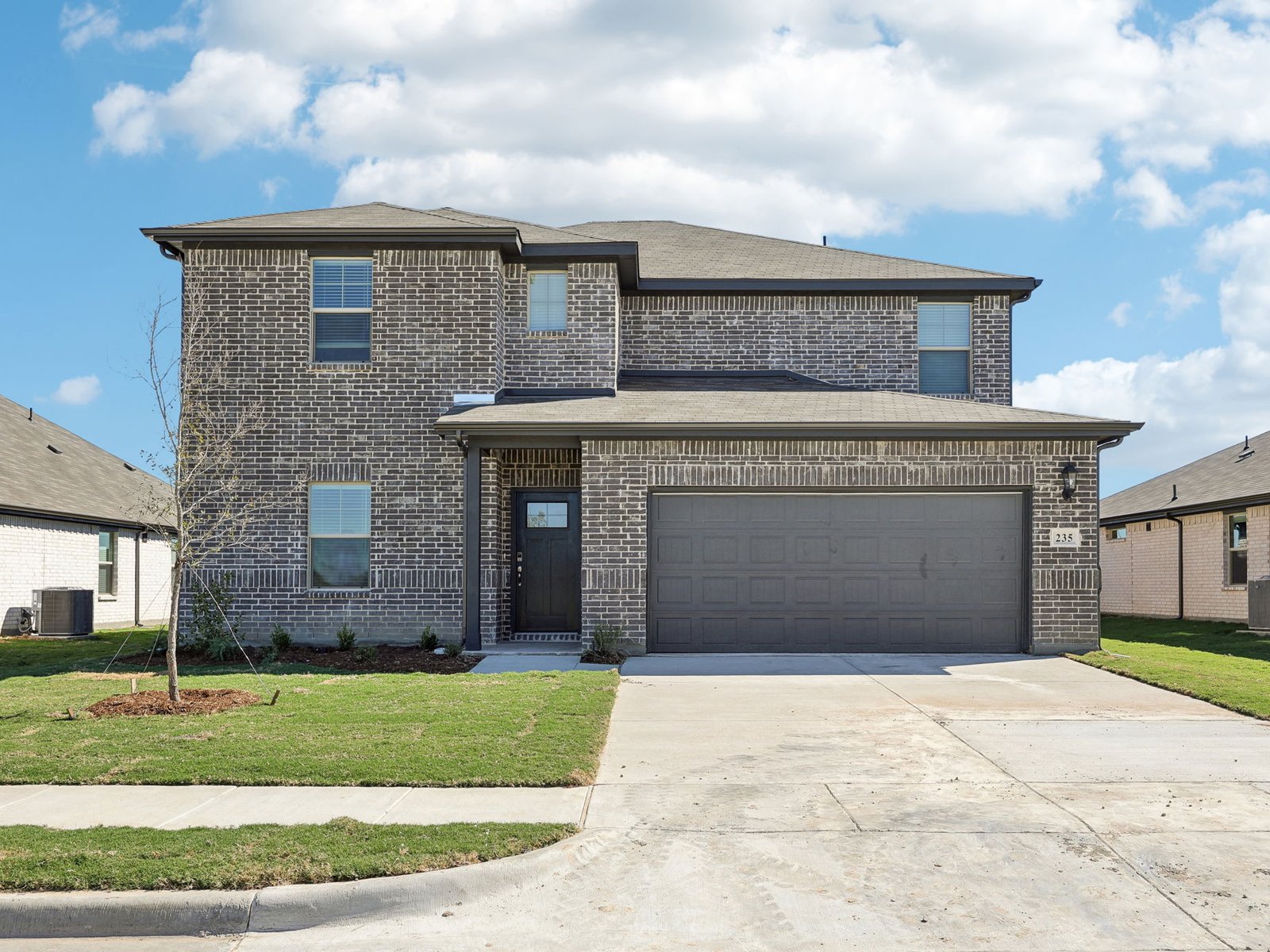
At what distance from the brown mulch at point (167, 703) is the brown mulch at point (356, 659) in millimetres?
2696

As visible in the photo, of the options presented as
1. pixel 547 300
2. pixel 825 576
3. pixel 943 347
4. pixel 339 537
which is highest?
pixel 547 300

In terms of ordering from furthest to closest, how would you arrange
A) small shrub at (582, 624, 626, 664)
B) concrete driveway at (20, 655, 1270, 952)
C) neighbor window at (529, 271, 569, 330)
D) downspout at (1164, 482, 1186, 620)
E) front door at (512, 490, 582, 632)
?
1. downspout at (1164, 482, 1186, 620)
2. neighbor window at (529, 271, 569, 330)
3. front door at (512, 490, 582, 632)
4. small shrub at (582, 624, 626, 664)
5. concrete driveway at (20, 655, 1270, 952)

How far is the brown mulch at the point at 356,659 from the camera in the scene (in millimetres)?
14031

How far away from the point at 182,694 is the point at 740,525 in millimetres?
7713

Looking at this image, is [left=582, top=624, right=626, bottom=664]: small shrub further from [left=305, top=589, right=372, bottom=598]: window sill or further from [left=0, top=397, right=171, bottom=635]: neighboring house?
[left=0, top=397, right=171, bottom=635]: neighboring house

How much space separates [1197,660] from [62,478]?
907 inches

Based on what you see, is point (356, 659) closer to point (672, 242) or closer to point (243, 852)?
point (243, 852)

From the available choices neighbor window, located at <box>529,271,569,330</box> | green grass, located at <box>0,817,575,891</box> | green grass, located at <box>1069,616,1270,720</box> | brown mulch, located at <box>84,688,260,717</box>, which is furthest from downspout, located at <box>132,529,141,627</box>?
green grass, located at <box>1069,616,1270,720</box>

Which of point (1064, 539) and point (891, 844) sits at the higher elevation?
point (1064, 539)

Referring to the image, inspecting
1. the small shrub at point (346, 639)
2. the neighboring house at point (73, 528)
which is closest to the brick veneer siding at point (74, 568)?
the neighboring house at point (73, 528)

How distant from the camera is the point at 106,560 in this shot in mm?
24672

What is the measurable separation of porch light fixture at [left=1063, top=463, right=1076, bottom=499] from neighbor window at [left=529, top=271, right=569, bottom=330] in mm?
8080

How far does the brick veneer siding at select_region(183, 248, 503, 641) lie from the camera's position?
1616 cm

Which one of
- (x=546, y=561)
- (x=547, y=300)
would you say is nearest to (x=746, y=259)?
(x=547, y=300)
